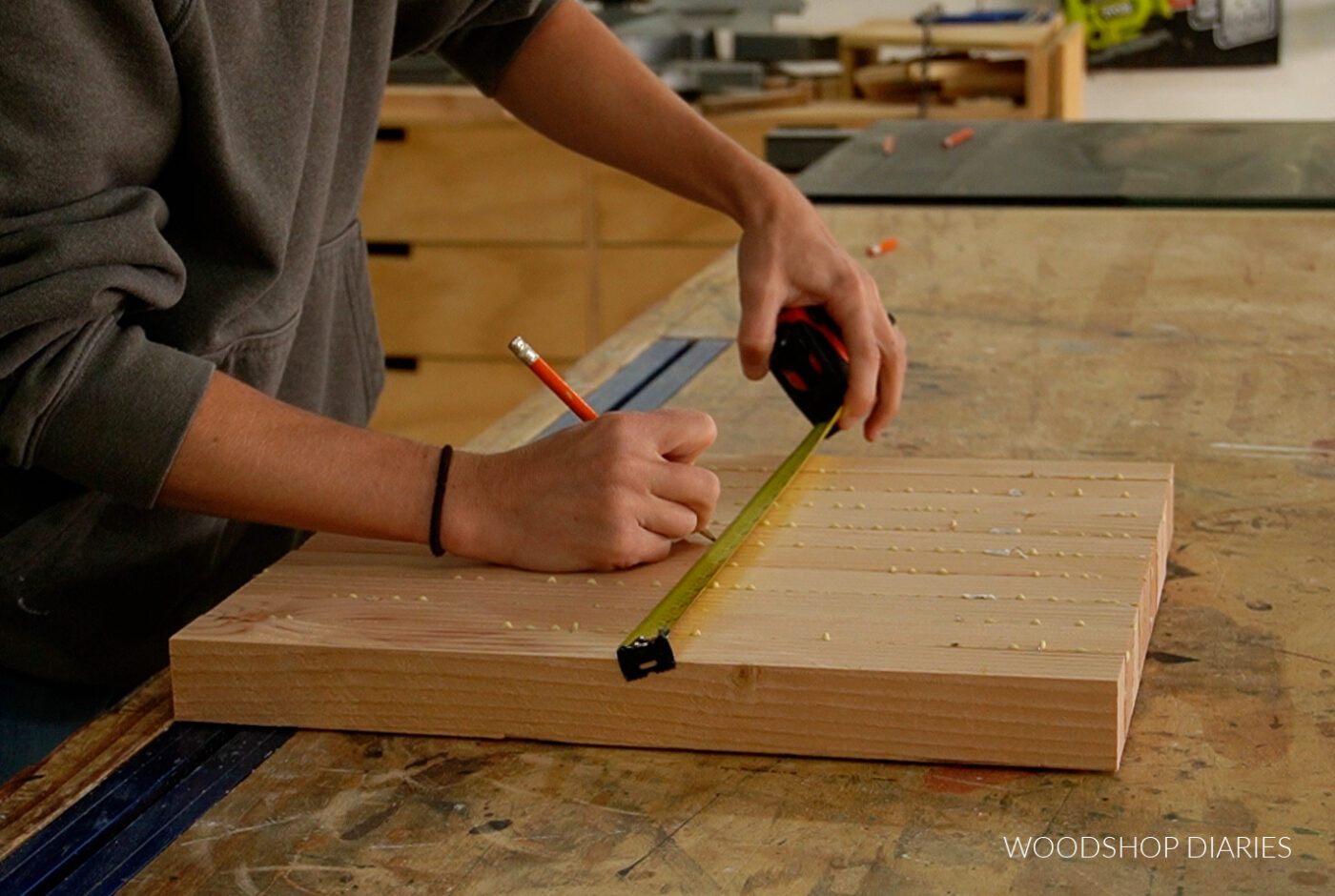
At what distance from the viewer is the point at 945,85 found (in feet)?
11.2

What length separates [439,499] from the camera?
1.01m

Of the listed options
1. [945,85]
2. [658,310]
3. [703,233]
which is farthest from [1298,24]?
[658,310]

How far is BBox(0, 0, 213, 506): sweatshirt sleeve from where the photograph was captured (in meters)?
0.91

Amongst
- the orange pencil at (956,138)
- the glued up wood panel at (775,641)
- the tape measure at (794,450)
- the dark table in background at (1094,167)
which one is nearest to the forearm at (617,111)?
the tape measure at (794,450)

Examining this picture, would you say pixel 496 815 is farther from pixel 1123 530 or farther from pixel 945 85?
pixel 945 85

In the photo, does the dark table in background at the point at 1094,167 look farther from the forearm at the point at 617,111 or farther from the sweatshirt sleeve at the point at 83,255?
the sweatshirt sleeve at the point at 83,255

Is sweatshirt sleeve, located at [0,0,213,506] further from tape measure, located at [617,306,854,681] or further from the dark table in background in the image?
the dark table in background

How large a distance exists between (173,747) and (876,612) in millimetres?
425

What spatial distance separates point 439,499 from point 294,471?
3.6 inches

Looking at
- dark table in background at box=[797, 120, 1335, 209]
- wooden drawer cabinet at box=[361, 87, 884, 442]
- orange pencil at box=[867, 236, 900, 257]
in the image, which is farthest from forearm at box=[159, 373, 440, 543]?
wooden drawer cabinet at box=[361, 87, 884, 442]

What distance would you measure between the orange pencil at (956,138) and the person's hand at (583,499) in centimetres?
165

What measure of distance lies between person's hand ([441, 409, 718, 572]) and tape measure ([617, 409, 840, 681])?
0.03 metres

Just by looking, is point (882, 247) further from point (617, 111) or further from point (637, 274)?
point (637, 274)

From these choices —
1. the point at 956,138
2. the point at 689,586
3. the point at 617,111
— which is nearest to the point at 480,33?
the point at 617,111
